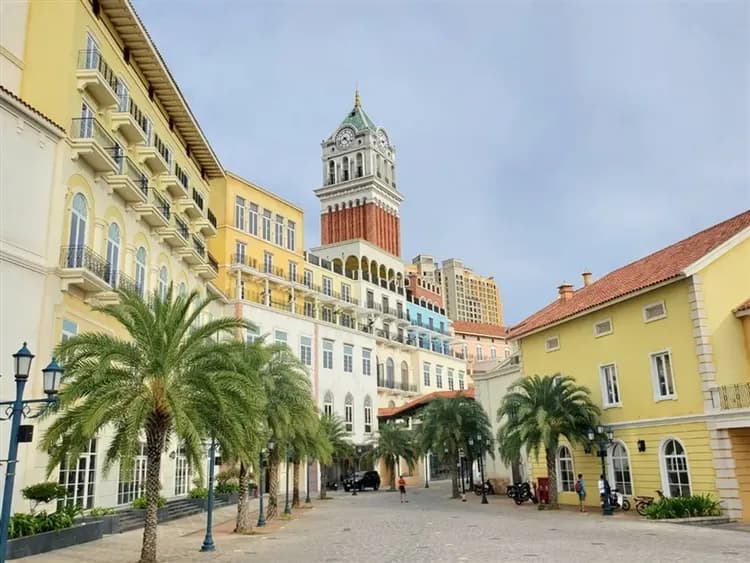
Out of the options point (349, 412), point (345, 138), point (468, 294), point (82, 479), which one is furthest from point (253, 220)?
point (468, 294)

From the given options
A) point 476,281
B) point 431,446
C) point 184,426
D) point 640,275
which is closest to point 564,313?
point 640,275

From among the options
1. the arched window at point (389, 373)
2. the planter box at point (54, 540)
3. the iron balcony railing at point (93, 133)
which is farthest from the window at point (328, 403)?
the planter box at point (54, 540)

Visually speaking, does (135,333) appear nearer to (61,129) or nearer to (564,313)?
(61,129)

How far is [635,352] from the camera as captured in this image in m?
26.7

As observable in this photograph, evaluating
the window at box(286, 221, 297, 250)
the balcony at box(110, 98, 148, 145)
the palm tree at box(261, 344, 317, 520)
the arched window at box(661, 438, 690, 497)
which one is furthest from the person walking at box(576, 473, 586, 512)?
the window at box(286, 221, 297, 250)

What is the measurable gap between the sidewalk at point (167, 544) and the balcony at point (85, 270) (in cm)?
739

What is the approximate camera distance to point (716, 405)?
2275cm

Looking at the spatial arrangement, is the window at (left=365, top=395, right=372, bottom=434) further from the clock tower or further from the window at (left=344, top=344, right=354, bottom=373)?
the clock tower

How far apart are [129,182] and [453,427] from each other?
22677 mm

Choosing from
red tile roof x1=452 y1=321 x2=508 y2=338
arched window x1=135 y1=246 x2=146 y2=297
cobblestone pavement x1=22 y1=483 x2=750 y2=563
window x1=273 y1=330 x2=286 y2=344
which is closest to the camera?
cobblestone pavement x1=22 y1=483 x2=750 y2=563

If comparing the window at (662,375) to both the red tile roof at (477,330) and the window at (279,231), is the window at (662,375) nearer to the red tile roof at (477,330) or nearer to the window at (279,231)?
the window at (279,231)

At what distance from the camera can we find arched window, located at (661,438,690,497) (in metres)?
23.9

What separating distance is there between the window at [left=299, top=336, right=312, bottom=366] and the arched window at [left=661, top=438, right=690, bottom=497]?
29.5 meters

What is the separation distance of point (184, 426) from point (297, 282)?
36.1 meters
